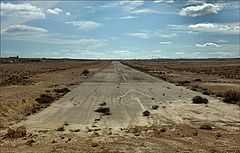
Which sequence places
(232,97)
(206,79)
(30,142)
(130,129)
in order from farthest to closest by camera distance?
(206,79)
(232,97)
(130,129)
(30,142)

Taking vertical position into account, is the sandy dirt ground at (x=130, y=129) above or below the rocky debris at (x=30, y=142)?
below

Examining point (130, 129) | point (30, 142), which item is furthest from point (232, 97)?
point (30, 142)

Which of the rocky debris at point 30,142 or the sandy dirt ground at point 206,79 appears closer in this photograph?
the rocky debris at point 30,142

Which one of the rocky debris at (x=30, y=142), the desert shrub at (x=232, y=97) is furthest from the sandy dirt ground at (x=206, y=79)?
the rocky debris at (x=30, y=142)

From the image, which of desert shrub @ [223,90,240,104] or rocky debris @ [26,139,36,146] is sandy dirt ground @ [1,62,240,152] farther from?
desert shrub @ [223,90,240,104]

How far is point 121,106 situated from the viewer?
755 inches

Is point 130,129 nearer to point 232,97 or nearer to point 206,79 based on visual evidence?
point 232,97

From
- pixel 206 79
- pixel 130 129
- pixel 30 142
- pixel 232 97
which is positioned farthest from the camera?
pixel 206 79

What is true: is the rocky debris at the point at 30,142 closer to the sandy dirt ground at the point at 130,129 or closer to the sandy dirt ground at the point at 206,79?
the sandy dirt ground at the point at 130,129

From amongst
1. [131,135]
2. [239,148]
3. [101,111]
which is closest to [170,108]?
[101,111]

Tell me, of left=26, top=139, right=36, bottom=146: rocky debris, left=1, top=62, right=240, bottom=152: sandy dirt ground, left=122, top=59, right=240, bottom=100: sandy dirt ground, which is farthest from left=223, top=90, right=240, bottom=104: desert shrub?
left=26, top=139, right=36, bottom=146: rocky debris

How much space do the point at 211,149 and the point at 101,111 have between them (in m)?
8.43

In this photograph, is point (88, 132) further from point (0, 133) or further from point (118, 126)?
point (0, 133)

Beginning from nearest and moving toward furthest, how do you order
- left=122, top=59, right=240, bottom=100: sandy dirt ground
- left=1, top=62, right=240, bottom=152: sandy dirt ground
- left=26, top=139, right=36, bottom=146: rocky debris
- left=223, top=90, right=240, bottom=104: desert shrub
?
left=1, top=62, right=240, bottom=152: sandy dirt ground, left=26, top=139, right=36, bottom=146: rocky debris, left=223, top=90, right=240, bottom=104: desert shrub, left=122, top=59, right=240, bottom=100: sandy dirt ground
